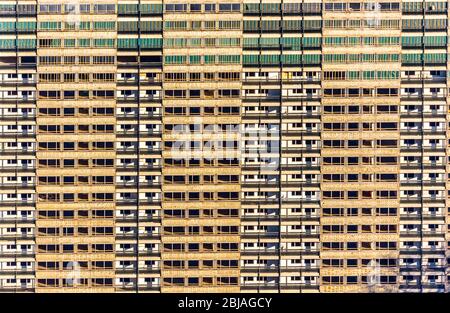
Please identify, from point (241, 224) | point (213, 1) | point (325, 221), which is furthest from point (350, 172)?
point (213, 1)

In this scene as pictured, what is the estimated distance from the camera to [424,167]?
2348 cm

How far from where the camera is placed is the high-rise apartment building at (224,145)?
2302 centimetres

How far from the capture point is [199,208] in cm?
2338

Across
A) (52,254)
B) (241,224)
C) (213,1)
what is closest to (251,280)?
(241,224)

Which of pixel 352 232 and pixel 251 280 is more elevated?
pixel 352 232

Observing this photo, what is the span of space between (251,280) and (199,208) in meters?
3.58

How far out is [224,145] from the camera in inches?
910

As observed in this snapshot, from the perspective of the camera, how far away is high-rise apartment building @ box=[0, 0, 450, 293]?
23016mm

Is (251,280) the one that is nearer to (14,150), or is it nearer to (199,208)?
(199,208)
